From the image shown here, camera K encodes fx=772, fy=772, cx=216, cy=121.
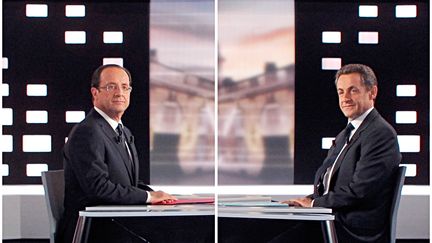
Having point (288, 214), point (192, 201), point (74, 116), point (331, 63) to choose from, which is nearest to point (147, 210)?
point (192, 201)

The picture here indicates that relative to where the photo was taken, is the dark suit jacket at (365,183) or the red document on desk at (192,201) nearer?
the dark suit jacket at (365,183)

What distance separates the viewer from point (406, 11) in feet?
16.6

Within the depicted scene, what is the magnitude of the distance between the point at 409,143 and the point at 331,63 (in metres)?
0.73

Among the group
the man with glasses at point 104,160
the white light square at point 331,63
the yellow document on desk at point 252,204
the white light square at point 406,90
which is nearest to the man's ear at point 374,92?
the white light square at point 406,90

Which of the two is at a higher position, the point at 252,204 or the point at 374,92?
the point at 374,92

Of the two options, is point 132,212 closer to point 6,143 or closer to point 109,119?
point 109,119

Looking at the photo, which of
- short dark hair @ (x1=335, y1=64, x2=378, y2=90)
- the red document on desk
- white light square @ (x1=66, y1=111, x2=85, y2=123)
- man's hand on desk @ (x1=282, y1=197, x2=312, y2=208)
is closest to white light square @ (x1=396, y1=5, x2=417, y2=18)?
short dark hair @ (x1=335, y1=64, x2=378, y2=90)

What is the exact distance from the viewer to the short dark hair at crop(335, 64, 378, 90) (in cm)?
505

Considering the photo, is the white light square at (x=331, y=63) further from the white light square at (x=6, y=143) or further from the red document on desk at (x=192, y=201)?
the white light square at (x=6, y=143)

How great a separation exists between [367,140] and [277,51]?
2.70 ft

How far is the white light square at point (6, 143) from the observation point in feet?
16.5

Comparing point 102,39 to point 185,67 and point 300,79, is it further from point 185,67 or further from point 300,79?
point 300,79

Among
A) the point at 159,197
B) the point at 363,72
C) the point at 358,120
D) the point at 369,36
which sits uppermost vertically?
the point at 369,36

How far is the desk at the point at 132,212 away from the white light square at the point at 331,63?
1.19 m
